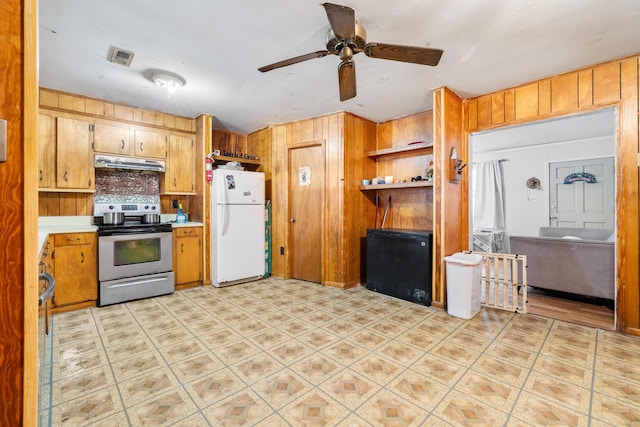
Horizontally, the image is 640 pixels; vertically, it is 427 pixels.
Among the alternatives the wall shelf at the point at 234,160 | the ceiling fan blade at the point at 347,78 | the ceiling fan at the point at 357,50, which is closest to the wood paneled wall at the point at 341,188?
the wall shelf at the point at 234,160

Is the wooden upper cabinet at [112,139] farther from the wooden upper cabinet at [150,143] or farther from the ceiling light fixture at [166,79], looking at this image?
the ceiling light fixture at [166,79]

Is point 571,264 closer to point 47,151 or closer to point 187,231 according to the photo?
point 187,231

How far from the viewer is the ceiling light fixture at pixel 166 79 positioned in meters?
Result: 2.77

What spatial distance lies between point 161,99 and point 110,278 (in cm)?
216

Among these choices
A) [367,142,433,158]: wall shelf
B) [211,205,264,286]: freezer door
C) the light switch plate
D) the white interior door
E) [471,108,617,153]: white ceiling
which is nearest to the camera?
the light switch plate

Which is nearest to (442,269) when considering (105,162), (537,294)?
(537,294)

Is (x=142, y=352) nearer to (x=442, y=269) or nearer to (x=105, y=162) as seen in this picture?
(x=105, y=162)

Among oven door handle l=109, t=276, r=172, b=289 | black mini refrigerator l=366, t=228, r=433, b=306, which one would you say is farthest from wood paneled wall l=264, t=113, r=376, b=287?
oven door handle l=109, t=276, r=172, b=289

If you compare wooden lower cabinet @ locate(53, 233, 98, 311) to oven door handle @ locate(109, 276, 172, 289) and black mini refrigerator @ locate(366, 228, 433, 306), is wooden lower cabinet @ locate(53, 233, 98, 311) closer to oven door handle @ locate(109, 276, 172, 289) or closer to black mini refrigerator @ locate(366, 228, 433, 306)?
oven door handle @ locate(109, 276, 172, 289)

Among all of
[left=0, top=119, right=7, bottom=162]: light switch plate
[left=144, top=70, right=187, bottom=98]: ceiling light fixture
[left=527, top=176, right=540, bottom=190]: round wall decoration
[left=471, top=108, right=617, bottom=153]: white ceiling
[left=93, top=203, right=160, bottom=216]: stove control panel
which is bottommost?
[left=93, top=203, right=160, bottom=216]: stove control panel

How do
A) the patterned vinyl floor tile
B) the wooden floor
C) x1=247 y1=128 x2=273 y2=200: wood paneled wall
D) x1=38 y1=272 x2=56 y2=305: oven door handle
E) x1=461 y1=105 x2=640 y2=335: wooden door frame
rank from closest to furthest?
x1=38 y1=272 x2=56 y2=305: oven door handle < the patterned vinyl floor tile < x1=461 y1=105 x2=640 y2=335: wooden door frame < the wooden floor < x1=247 y1=128 x2=273 y2=200: wood paneled wall

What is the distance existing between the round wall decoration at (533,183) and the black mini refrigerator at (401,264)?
4.16 meters

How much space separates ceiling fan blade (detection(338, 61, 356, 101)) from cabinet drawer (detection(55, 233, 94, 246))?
3112 millimetres

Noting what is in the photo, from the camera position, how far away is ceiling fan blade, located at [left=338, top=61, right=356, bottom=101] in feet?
6.84
